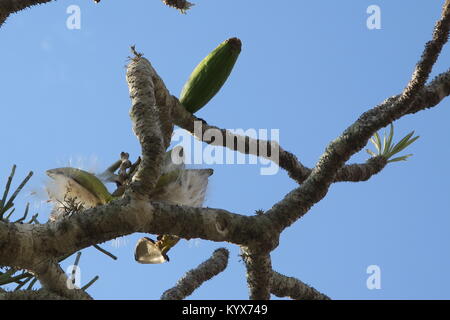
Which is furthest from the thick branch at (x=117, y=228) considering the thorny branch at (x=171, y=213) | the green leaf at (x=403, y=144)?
the green leaf at (x=403, y=144)

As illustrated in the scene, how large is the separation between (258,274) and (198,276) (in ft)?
2.82

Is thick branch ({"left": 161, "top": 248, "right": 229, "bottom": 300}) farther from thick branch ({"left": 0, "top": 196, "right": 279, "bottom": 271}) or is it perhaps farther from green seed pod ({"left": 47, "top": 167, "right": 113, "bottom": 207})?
thick branch ({"left": 0, "top": 196, "right": 279, "bottom": 271})

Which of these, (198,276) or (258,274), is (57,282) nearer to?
(258,274)

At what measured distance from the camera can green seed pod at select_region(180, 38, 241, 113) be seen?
3.18 meters

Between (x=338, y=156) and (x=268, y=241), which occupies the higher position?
(x=338, y=156)

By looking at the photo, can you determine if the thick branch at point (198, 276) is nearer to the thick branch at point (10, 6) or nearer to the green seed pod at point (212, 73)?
the green seed pod at point (212, 73)

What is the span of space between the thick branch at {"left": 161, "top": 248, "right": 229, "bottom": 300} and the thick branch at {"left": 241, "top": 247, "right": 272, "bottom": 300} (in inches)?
28.3

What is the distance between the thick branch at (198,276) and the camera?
336cm

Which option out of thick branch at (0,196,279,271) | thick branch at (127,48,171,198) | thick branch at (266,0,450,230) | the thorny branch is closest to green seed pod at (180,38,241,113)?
the thorny branch

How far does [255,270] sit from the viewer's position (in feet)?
8.75

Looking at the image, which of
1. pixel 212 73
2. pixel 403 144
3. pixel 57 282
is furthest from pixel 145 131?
pixel 403 144
